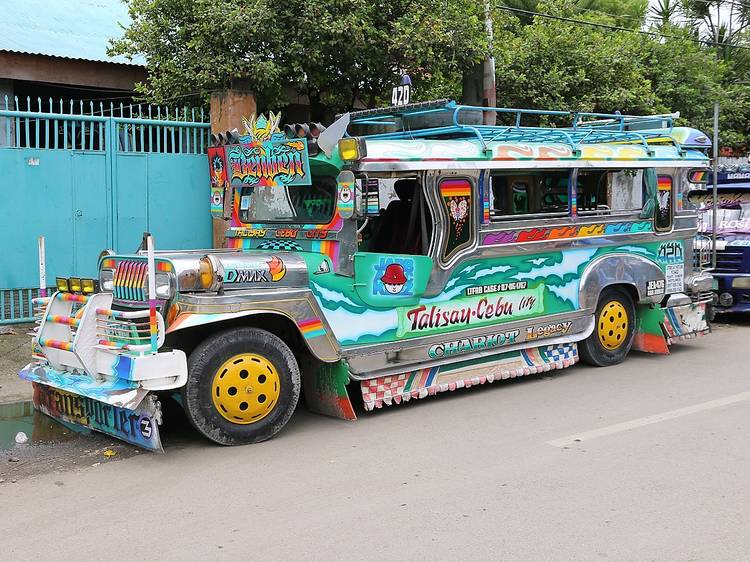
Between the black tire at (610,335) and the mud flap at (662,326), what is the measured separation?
0.24 m

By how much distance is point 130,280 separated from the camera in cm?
578

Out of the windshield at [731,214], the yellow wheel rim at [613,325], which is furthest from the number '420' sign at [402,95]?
the windshield at [731,214]

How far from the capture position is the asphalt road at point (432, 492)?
4.13 meters

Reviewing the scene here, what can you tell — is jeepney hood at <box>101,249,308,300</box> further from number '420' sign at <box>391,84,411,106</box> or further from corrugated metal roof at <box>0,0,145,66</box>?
corrugated metal roof at <box>0,0,145,66</box>

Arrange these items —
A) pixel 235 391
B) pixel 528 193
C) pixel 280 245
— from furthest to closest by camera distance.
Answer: pixel 528 193, pixel 280 245, pixel 235 391

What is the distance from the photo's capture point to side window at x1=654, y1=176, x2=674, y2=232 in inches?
352

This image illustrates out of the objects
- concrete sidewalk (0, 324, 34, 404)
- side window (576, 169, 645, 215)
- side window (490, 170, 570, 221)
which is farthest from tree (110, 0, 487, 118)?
→ concrete sidewalk (0, 324, 34, 404)

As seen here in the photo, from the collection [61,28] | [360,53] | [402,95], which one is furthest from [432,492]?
[61,28]

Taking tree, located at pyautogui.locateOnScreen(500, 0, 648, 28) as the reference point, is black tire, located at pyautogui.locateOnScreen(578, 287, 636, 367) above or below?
below

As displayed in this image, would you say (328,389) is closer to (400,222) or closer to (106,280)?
(400,222)

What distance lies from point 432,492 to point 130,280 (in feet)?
8.53

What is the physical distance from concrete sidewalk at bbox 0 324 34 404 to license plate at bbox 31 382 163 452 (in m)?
1.14

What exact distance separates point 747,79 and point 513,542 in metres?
21.7

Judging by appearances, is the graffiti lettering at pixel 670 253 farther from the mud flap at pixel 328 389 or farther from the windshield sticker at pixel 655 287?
the mud flap at pixel 328 389
